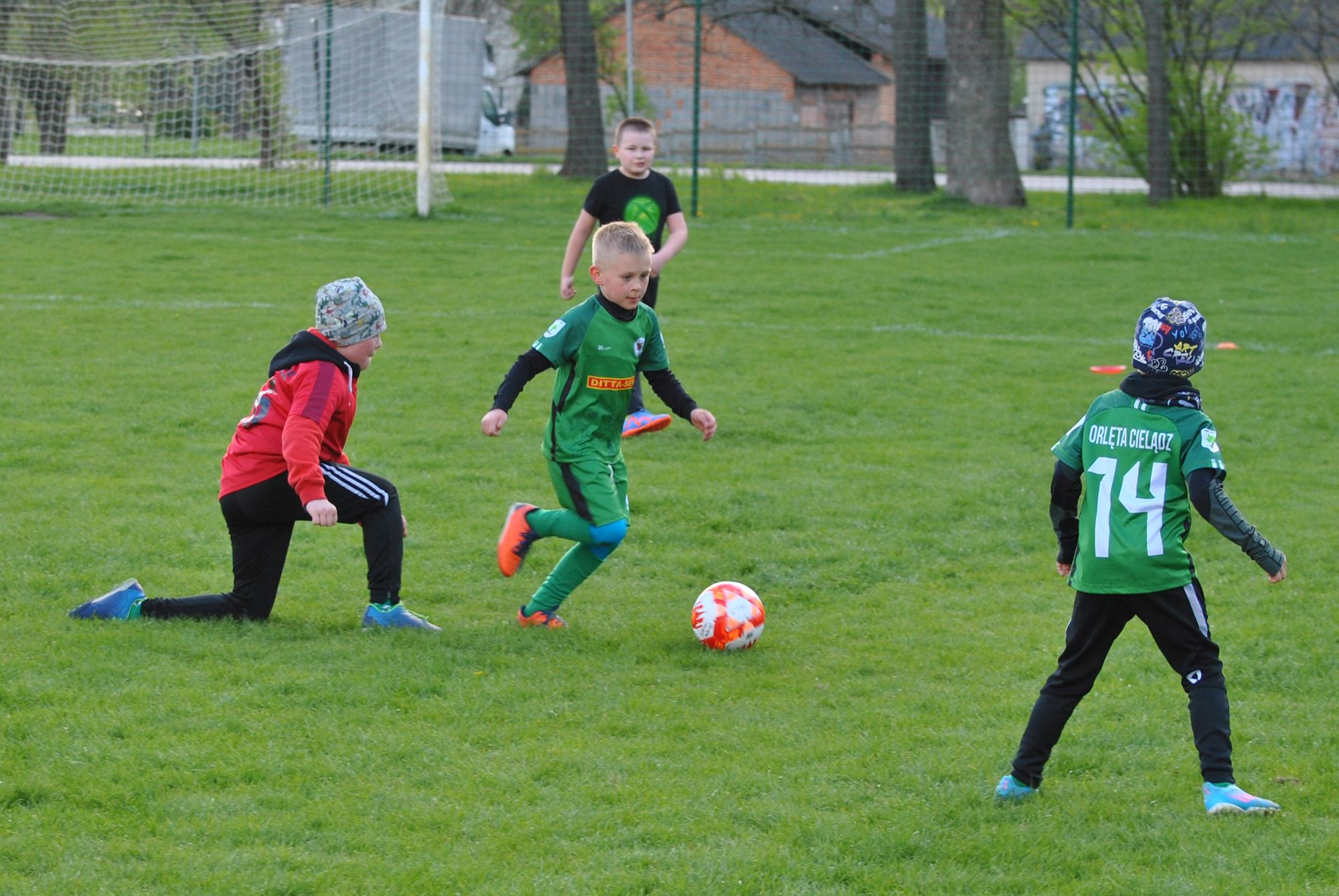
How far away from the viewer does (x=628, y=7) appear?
31438 mm

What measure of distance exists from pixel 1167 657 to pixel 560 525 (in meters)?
2.27

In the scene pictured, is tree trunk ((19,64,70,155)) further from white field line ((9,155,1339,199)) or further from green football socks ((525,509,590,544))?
green football socks ((525,509,590,544))

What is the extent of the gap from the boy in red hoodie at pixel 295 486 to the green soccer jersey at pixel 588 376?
63 centimetres

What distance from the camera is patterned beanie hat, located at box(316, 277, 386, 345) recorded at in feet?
Answer: 16.2

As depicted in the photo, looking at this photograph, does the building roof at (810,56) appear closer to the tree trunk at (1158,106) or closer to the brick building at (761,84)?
the brick building at (761,84)

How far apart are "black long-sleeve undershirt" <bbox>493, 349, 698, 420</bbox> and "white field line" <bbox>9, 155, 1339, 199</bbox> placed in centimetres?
1603

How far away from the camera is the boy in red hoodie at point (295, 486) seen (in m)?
4.93

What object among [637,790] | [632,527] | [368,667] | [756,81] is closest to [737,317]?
[632,527]

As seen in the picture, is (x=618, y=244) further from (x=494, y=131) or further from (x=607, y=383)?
(x=494, y=131)

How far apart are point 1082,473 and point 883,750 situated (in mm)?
1017

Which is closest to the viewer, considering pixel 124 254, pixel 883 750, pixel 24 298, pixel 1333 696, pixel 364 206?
pixel 883 750

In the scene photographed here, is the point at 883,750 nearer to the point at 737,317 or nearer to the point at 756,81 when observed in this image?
the point at 737,317

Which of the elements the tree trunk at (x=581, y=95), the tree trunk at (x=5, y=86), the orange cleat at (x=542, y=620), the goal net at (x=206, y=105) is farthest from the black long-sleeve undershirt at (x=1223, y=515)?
the tree trunk at (x=5, y=86)

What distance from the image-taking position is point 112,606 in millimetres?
5148
